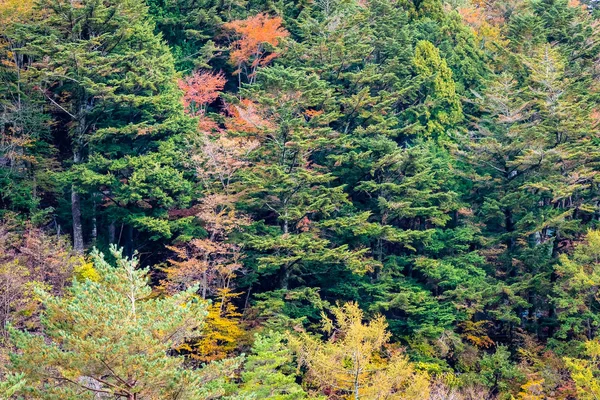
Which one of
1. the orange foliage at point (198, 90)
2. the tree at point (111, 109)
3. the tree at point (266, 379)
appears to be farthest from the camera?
the orange foliage at point (198, 90)

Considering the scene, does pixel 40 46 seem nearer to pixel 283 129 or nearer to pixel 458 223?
pixel 283 129

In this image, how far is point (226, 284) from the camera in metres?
20.2

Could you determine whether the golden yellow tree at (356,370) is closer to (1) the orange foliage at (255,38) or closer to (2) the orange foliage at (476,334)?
(2) the orange foliage at (476,334)

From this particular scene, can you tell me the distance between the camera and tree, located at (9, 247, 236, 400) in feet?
33.3

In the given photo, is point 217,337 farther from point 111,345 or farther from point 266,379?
point 111,345

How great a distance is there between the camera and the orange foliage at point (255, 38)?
28.9 meters

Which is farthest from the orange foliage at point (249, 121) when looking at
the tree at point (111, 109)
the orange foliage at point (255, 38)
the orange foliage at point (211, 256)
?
the orange foliage at point (255, 38)

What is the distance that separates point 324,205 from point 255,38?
1202 cm

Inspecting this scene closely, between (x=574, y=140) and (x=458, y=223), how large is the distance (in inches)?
231

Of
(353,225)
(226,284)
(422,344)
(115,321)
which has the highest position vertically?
(115,321)

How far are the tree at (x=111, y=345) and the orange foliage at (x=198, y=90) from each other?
1624 cm

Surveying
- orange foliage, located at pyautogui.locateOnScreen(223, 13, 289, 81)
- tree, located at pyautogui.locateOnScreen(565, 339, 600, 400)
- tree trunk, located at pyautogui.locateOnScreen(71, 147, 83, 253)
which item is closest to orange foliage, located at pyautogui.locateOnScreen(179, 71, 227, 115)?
orange foliage, located at pyautogui.locateOnScreen(223, 13, 289, 81)

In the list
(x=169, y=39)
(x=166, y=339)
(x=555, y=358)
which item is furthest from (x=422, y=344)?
(x=169, y=39)

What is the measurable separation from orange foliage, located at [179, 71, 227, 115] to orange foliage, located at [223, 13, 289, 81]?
2056mm
